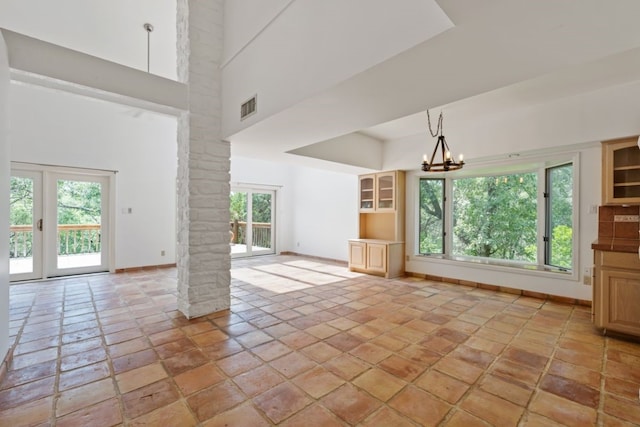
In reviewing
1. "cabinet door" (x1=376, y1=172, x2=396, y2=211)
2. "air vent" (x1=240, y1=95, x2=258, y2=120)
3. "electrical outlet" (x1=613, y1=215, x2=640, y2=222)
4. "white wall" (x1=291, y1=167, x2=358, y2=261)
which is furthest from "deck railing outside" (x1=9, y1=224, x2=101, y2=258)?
"electrical outlet" (x1=613, y1=215, x2=640, y2=222)

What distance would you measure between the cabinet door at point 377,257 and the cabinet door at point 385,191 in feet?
2.55

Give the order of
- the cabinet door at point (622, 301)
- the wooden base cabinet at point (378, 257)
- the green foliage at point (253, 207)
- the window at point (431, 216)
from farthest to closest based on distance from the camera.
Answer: the green foliage at point (253, 207) → the window at point (431, 216) → the wooden base cabinet at point (378, 257) → the cabinet door at point (622, 301)

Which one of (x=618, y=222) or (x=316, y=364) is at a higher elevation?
(x=618, y=222)

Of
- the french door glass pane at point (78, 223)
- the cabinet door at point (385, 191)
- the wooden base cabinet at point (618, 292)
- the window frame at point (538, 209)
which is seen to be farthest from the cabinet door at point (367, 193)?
the french door glass pane at point (78, 223)

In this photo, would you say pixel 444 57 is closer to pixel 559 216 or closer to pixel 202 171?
pixel 202 171

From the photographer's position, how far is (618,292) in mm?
2721

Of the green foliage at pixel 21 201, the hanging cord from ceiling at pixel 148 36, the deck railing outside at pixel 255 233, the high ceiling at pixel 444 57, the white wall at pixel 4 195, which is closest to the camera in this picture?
the high ceiling at pixel 444 57

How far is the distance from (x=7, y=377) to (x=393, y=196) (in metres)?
5.29

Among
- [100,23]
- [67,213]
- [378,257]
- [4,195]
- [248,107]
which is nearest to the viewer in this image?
[4,195]

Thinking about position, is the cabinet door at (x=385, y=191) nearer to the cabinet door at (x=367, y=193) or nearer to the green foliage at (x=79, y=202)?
the cabinet door at (x=367, y=193)

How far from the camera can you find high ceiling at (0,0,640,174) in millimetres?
1383

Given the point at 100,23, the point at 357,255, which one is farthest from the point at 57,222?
the point at 357,255

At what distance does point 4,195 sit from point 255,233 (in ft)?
19.1

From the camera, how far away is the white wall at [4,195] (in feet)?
6.82
